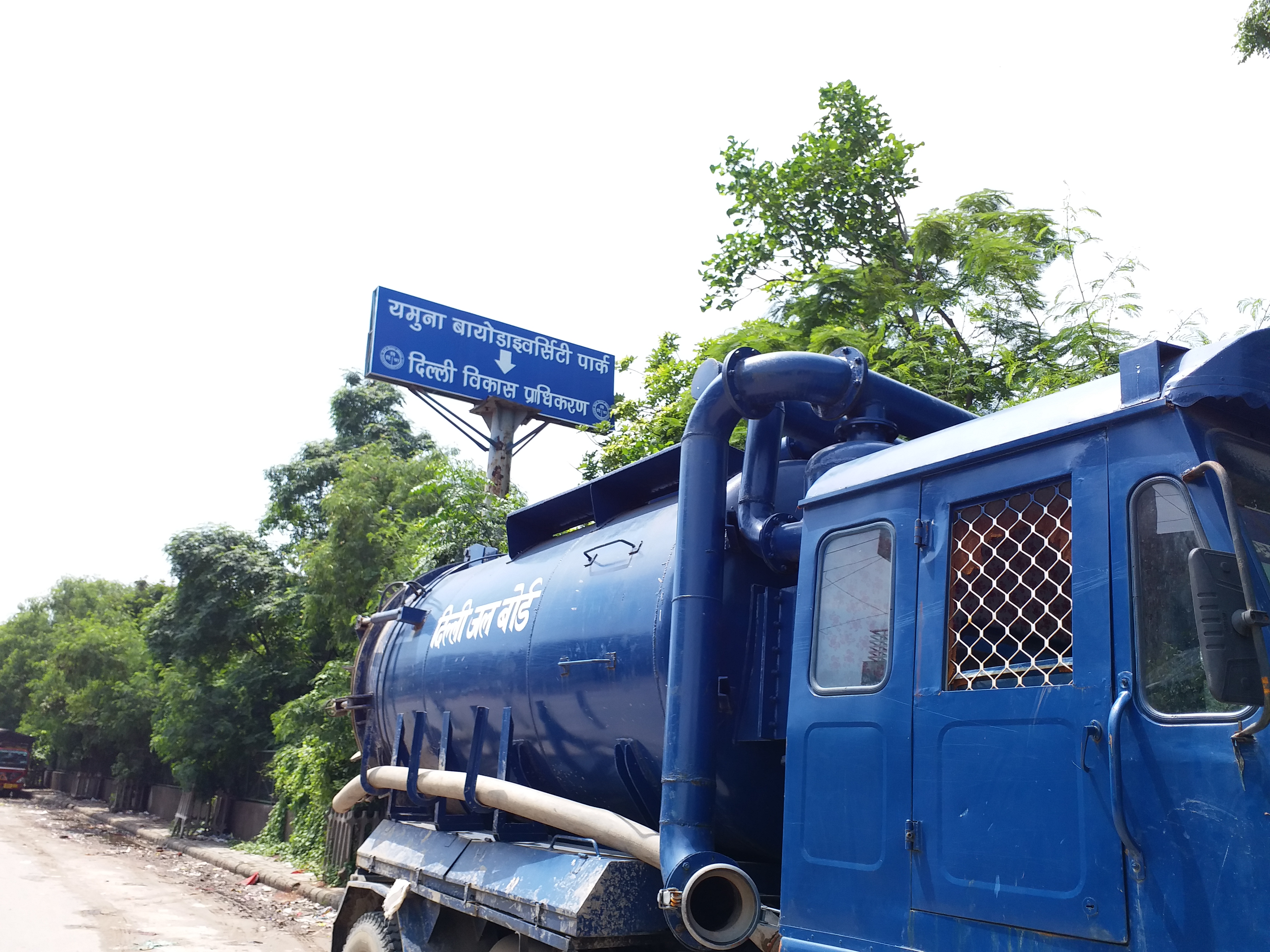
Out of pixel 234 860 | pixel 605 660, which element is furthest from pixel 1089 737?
pixel 234 860

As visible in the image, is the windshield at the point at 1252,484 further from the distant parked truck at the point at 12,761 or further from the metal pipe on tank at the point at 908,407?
the distant parked truck at the point at 12,761

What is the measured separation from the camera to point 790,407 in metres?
4.77

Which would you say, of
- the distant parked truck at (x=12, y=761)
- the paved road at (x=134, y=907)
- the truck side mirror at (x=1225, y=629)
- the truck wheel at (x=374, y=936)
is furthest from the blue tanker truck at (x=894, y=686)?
the distant parked truck at (x=12, y=761)

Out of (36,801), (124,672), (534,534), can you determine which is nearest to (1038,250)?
(534,534)

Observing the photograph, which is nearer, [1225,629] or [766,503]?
[1225,629]

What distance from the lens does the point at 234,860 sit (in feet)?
57.7

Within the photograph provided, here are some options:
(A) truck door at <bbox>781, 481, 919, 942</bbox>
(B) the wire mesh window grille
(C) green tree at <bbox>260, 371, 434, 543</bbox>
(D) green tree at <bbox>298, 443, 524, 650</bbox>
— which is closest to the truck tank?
(A) truck door at <bbox>781, 481, 919, 942</bbox>

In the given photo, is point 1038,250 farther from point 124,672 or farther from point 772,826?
point 124,672

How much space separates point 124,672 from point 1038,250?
32.3 m

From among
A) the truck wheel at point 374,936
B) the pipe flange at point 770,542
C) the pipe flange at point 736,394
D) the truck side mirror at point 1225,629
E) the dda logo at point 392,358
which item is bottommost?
the truck wheel at point 374,936

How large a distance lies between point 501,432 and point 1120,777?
1403 cm

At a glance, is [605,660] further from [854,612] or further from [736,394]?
[854,612]

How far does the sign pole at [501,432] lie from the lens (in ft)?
51.8

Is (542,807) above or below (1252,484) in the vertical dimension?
below
